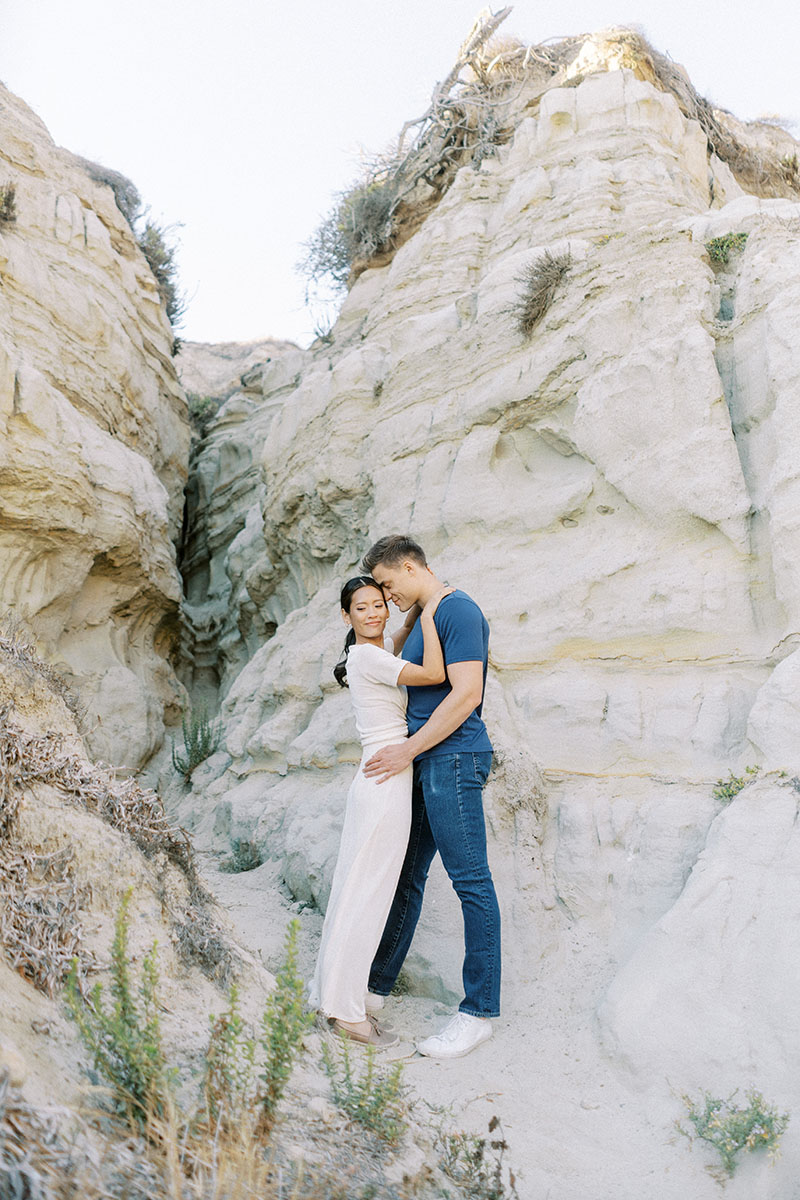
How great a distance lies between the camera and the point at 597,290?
19.5 ft

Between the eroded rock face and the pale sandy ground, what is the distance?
511cm

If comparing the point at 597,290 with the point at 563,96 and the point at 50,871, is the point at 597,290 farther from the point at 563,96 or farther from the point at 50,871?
the point at 50,871

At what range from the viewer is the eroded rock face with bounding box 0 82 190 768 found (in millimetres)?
7828

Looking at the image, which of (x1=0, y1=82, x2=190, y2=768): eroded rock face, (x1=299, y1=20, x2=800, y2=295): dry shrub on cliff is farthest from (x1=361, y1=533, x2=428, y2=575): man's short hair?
(x1=299, y1=20, x2=800, y2=295): dry shrub on cliff

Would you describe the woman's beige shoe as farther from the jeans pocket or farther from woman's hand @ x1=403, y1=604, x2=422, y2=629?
woman's hand @ x1=403, y1=604, x2=422, y2=629

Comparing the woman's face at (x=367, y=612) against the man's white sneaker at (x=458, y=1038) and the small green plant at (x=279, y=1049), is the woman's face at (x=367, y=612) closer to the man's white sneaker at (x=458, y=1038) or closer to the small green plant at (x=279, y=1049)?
the man's white sneaker at (x=458, y=1038)

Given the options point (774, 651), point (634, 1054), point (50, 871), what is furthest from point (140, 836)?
point (774, 651)

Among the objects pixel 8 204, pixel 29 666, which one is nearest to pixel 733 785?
pixel 29 666

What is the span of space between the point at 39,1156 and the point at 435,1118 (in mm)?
1507

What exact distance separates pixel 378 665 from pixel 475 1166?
6.21 ft

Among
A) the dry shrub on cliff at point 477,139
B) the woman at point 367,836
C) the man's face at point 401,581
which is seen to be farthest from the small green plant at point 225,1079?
the dry shrub on cliff at point 477,139

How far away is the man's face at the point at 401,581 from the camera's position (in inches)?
155

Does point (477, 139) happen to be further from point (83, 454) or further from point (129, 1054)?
point (129, 1054)

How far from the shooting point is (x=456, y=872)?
3531 millimetres
